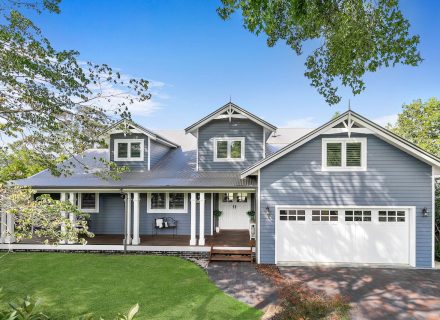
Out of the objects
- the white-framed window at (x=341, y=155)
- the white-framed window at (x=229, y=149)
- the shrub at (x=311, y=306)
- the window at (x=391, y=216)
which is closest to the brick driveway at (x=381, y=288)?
the shrub at (x=311, y=306)

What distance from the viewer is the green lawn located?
6297mm

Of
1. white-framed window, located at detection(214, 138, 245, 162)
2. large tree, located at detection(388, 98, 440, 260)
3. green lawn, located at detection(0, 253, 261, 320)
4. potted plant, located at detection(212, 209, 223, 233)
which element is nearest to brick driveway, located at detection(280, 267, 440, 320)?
green lawn, located at detection(0, 253, 261, 320)

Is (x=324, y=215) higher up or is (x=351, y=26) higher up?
(x=351, y=26)

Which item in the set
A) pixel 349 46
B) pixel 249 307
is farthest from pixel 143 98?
pixel 249 307

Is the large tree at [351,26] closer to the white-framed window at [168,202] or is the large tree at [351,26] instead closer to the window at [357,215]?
the window at [357,215]

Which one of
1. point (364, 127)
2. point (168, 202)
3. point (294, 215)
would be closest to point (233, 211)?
point (168, 202)

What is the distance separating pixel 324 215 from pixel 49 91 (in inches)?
384

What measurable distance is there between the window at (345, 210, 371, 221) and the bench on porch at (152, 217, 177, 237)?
796 centimetres

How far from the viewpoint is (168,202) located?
1370cm

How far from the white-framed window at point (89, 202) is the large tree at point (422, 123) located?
29339 millimetres

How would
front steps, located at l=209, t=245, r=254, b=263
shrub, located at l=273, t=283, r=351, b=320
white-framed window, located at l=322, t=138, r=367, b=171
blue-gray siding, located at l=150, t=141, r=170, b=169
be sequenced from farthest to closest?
blue-gray siding, located at l=150, t=141, r=170, b=169 < front steps, located at l=209, t=245, r=254, b=263 < white-framed window, located at l=322, t=138, r=367, b=171 < shrub, located at l=273, t=283, r=351, b=320

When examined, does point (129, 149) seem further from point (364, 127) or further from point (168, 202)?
point (364, 127)

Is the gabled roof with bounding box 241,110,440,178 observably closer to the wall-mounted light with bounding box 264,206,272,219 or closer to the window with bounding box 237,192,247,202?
the wall-mounted light with bounding box 264,206,272,219

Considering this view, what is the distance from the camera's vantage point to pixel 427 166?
32.6ft
